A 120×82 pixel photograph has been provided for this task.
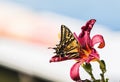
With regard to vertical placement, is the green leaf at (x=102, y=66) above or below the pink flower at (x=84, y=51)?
below

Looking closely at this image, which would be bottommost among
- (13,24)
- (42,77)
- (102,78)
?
(102,78)

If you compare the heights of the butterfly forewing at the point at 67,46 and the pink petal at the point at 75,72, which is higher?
the butterfly forewing at the point at 67,46

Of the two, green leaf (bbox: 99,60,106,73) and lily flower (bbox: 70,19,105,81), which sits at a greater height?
lily flower (bbox: 70,19,105,81)

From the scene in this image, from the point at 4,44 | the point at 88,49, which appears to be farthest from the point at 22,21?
the point at 88,49

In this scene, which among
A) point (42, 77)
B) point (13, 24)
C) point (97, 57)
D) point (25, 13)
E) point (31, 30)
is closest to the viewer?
point (97, 57)

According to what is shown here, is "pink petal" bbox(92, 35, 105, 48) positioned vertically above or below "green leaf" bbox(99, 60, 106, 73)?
above

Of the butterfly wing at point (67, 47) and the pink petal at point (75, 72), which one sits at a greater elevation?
the butterfly wing at point (67, 47)

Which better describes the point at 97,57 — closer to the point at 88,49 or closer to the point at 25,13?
the point at 88,49

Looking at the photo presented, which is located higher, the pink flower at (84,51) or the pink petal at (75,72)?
the pink flower at (84,51)

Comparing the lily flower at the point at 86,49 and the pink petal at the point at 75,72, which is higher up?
the lily flower at the point at 86,49

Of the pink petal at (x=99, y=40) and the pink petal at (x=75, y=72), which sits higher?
the pink petal at (x=99, y=40)

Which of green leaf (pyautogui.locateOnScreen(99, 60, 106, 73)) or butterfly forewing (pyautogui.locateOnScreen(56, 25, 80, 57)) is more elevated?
butterfly forewing (pyautogui.locateOnScreen(56, 25, 80, 57))
